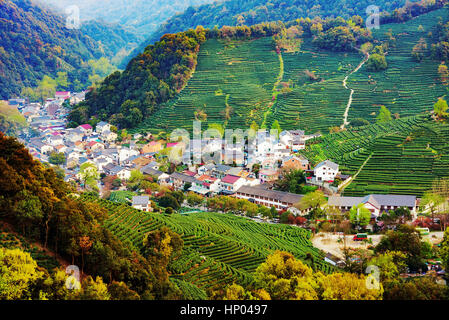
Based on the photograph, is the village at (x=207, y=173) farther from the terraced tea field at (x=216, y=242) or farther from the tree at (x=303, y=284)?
the tree at (x=303, y=284)

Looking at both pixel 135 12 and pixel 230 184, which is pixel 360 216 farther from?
pixel 135 12

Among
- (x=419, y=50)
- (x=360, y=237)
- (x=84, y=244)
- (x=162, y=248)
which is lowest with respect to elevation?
(x=360, y=237)

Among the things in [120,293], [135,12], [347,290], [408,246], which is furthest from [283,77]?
[135,12]

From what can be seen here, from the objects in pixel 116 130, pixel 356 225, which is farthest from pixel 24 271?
pixel 116 130

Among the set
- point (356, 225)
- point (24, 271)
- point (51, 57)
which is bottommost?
point (356, 225)

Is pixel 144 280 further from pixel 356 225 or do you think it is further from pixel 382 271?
pixel 356 225

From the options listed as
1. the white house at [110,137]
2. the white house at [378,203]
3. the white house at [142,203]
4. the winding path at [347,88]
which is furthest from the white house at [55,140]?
the white house at [378,203]
